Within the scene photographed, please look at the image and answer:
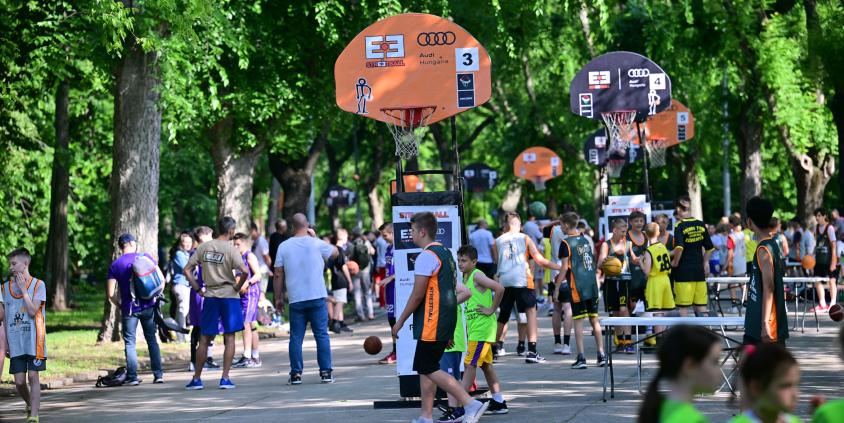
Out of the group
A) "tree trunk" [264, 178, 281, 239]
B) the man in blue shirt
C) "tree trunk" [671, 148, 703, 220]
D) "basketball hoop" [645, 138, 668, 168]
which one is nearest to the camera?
the man in blue shirt

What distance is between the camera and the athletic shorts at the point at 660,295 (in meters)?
11.7

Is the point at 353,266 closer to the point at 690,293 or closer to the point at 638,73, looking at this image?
the point at 638,73

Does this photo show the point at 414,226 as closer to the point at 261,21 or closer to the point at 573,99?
the point at 573,99

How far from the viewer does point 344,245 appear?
61.8ft

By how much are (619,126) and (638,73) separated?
113 cm

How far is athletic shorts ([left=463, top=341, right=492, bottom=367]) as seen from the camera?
802 cm

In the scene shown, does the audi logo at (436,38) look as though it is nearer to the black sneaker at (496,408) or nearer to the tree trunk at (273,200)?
the black sneaker at (496,408)

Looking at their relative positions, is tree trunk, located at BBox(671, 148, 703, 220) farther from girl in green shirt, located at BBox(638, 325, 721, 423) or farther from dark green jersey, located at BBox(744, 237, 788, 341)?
girl in green shirt, located at BBox(638, 325, 721, 423)

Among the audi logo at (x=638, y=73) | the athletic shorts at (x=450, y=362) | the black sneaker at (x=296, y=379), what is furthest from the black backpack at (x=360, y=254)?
the athletic shorts at (x=450, y=362)

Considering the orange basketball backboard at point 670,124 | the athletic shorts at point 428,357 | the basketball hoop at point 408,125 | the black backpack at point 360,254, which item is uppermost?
the orange basketball backboard at point 670,124

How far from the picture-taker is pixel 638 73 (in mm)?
17531

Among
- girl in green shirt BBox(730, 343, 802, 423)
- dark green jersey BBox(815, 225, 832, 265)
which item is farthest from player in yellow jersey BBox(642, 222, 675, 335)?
girl in green shirt BBox(730, 343, 802, 423)

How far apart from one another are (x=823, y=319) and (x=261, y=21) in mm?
12584

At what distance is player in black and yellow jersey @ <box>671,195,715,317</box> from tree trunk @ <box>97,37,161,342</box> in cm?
859
